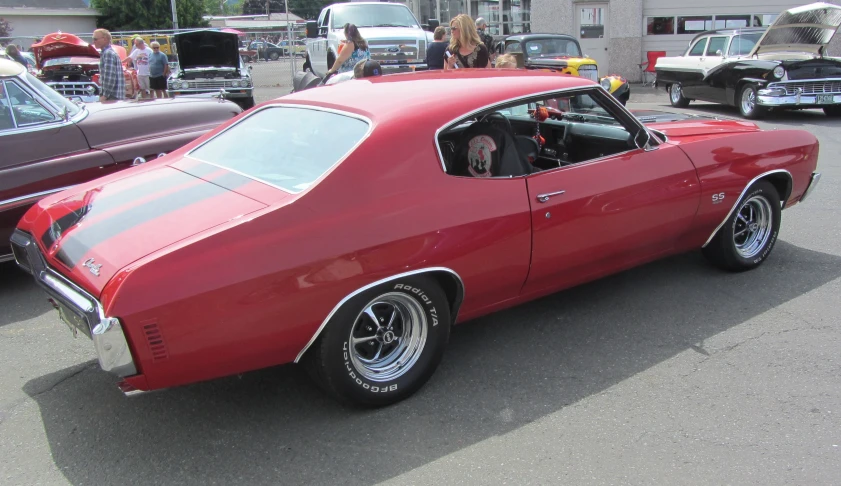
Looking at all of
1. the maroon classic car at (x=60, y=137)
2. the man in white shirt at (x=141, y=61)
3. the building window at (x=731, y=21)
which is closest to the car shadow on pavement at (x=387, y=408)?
the maroon classic car at (x=60, y=137)

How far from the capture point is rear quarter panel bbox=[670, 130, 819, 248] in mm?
4266

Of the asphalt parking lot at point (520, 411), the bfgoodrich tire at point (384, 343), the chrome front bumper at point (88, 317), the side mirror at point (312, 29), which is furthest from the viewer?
the side mirror at point (312, 29)

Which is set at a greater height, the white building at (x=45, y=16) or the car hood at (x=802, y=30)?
the white building at (x=45, y=16)

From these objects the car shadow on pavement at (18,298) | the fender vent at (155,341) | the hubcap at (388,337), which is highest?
the fender vent at (155,341)

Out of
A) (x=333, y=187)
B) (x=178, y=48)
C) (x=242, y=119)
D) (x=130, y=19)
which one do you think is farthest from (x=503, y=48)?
(x=130, y=19)

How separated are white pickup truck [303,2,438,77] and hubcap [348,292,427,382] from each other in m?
10.2

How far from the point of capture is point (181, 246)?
2.69 meters

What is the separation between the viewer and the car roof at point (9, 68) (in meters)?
5.45

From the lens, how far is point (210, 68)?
16.2 meters

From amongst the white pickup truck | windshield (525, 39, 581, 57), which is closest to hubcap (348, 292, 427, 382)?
the white pickup truck

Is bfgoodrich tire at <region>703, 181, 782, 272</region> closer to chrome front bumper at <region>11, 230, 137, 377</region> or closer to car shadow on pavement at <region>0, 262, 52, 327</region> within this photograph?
chrome front bumper at <region>11, 230, 137, 377</region>

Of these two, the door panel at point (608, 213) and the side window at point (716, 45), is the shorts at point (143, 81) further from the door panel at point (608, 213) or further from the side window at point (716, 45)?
the door panel at point (608, 213)

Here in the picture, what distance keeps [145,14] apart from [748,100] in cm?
4097

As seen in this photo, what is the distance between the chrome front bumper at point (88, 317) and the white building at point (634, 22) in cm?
1921
